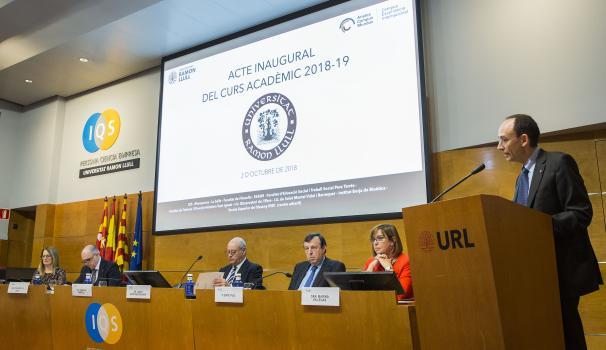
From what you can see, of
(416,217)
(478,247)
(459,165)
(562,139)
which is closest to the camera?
(478,247)

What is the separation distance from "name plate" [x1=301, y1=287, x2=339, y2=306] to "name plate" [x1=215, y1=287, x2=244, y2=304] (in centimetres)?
36

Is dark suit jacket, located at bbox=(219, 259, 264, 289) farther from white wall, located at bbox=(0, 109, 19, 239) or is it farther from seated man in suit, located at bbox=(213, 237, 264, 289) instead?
white wall, located at bbox=(0, 109, 19, 239)

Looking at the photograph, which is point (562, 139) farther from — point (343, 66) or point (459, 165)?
→ point (343, 66)

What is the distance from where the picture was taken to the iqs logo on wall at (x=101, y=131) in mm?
6832

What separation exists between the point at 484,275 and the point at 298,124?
3.54 m

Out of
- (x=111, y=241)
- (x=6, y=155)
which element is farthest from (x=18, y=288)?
(x=6, y=155)

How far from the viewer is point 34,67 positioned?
6.58 meters

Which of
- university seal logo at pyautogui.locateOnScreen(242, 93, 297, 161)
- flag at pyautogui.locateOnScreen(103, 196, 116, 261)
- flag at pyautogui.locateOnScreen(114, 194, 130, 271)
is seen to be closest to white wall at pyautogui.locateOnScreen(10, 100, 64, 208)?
flag at pyautogui.locateOnScreen(103, 196, 116, 261)

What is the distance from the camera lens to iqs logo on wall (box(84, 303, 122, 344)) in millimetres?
2846

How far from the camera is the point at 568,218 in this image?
1.72 m

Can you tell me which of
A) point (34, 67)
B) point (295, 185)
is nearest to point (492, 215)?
point (295, 185)

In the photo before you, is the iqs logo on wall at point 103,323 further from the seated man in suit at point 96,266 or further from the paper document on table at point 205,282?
the seated man in suit at point 96,266

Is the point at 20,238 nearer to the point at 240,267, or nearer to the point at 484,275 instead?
the point at 240,267

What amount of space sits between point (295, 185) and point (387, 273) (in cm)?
276
